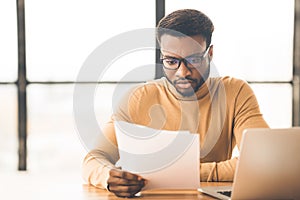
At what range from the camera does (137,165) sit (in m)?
2.12

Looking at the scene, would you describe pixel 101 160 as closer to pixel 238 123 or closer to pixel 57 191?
pixel 57 191

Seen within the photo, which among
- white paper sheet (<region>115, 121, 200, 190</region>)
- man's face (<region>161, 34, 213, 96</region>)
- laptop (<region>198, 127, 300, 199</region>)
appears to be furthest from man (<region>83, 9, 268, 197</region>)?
laptop (<region>198, 127, 300, 199</region>)

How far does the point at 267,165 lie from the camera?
1.96 metres

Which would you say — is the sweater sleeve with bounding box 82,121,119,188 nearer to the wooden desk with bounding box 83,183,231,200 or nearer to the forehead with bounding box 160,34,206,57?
the wooden desk with bounding box 83,183,231,200

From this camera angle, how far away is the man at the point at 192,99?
2.59 metres

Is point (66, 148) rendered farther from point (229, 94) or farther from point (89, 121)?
point (229, 94)

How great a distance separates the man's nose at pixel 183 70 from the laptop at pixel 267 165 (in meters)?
0.71

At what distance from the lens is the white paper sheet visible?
2076 mm

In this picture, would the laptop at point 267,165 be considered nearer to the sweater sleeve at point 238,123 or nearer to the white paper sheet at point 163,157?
the white paper sheet at point 163,157

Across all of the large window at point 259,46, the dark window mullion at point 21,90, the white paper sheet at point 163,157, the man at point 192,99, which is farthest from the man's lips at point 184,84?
the dark window mullion at point 21,90

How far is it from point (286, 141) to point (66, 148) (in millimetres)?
2044

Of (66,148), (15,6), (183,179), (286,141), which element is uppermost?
(15,6)

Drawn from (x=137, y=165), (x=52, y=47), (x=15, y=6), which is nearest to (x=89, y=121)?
(x=52, y=47)

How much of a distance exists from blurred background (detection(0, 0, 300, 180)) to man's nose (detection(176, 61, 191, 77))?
1.13 metres
